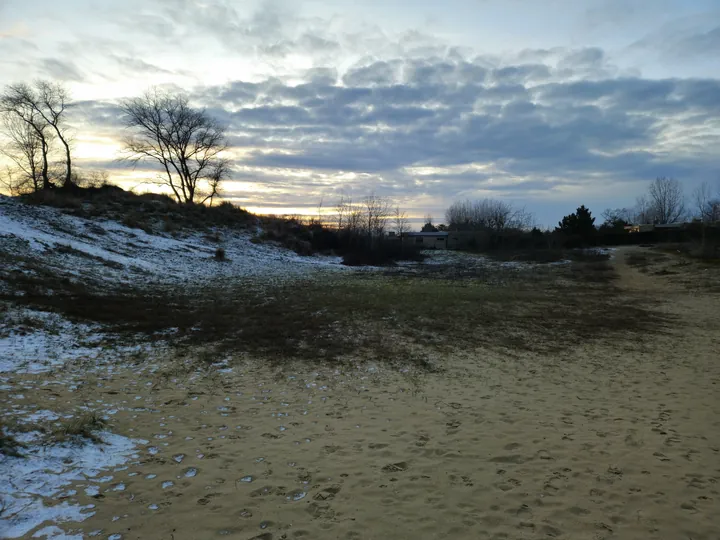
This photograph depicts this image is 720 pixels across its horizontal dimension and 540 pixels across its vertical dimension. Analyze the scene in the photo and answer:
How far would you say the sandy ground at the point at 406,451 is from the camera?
4.26 metres

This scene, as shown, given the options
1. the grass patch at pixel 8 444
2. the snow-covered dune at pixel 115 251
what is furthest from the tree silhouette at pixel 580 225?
the grass patch at pixel 8 444

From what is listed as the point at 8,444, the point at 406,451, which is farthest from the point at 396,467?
the point at 8,444

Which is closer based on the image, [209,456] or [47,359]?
[209,456]

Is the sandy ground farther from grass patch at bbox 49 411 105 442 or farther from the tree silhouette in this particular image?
the tree silhouette

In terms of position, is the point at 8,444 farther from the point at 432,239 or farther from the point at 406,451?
the point at 432,239

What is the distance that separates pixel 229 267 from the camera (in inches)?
1178

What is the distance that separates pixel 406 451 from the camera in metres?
5.82

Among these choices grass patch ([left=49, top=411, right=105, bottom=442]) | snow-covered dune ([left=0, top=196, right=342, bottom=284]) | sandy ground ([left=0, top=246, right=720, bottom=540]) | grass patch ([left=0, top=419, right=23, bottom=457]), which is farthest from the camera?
snow-covered dune ([left=0, top=196, right=342, bottom=284])

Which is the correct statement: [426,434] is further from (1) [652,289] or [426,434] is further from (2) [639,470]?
(1) [652,289]

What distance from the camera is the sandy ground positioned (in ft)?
14.0

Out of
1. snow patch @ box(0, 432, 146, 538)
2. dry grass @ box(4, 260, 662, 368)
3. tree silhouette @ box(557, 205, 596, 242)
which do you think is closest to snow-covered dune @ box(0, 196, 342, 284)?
dry grass @ box(4, 260, 662, 368)

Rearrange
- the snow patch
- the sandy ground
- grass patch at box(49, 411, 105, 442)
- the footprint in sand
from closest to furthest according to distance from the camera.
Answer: the snow patch
the sandy ground
the footprint in sand
grass patch at box(49, 411, 105, 442)

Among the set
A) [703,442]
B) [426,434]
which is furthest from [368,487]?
[703,442]

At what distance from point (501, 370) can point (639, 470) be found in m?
4.42
